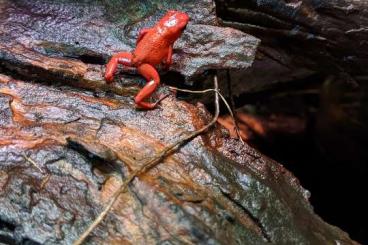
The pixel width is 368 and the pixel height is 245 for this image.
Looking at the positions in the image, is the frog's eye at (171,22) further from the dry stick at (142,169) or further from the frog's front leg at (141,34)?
the dry stick at (142,169)

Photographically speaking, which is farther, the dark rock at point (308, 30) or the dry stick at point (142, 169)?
the dark rock at point (308, 30)

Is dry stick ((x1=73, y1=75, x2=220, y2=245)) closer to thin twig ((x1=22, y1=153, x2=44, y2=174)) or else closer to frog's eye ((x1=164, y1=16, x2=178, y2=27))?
thin twig ((x1=22, y1=153, x2=44, y2=174))

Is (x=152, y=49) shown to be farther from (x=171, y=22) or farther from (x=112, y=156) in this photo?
(x=112, y=156)

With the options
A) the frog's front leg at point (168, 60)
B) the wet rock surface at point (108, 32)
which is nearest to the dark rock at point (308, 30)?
the wet rock surface at point (108, 32)

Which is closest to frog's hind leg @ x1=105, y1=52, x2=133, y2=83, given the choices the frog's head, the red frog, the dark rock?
the red frog

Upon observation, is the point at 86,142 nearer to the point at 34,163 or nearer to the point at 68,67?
the point at 34,163

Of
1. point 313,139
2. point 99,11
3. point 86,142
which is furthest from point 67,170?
point 313,139
